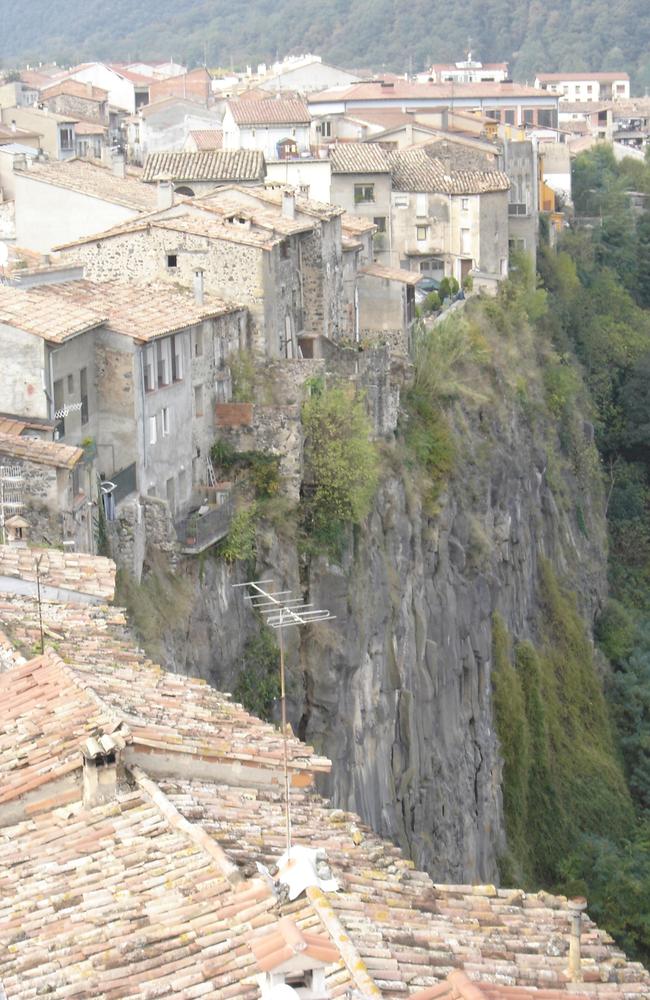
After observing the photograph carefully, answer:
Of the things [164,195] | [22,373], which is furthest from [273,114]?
[22,373]

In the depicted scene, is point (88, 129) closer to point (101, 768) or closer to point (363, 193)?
point (363, 193)

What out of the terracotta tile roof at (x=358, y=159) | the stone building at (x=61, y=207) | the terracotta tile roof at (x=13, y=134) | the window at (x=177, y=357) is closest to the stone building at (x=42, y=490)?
the window at (x=177, y=357)

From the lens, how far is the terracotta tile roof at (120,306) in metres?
29.8

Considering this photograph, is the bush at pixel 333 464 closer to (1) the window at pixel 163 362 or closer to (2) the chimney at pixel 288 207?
(1) the window at pixel 163 362

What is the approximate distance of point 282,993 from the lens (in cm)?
977

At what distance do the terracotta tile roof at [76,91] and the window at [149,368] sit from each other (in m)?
66.4

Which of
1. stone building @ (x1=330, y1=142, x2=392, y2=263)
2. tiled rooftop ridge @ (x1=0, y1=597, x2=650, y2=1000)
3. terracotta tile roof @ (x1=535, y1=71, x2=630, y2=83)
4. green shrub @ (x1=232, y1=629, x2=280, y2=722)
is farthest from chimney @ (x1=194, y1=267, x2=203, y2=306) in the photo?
terracotta tile roof @ (x1=535, y1=71, x2=630, y2=83)

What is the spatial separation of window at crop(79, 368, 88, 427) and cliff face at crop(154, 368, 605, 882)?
9.69 feet

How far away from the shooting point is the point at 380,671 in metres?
37.6

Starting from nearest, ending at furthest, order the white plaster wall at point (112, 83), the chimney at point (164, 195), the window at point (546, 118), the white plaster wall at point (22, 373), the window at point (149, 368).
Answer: the white plaster wall at point (22, 373) < the window at point (149, 368) < the chimney at point (164, 195) < the white plaster wall at point (112, 83) < the window at point (546, 118)

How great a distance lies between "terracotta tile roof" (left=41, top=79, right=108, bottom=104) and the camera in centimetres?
9612

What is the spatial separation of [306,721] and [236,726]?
666 inches

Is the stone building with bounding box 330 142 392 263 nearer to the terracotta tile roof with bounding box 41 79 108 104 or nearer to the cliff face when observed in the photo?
the cliff face

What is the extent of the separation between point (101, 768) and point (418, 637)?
2757 cm
